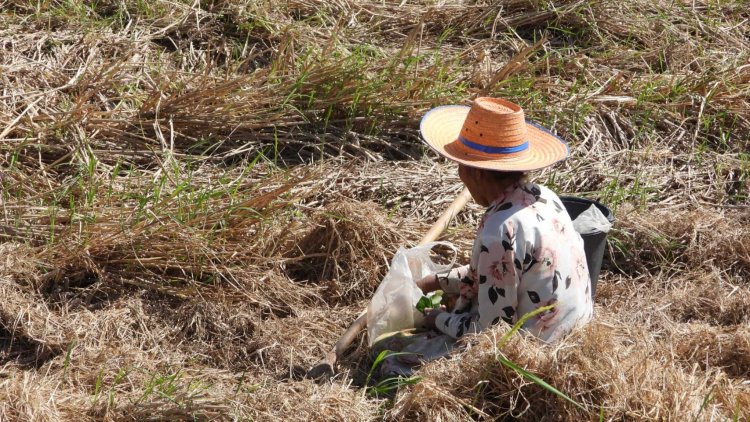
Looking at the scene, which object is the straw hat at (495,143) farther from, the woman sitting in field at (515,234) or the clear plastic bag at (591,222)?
the clear plastic bag at (591,222)

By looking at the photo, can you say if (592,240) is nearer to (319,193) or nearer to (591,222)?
(591,222)

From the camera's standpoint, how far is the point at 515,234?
10.4ft

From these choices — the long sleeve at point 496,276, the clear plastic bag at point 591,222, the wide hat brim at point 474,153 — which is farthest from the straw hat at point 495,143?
the clear plastic bag at point 591,222

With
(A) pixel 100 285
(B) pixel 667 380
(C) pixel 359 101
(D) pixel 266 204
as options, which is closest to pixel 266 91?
(C) pixel 359 101

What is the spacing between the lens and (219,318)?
379 centimetres

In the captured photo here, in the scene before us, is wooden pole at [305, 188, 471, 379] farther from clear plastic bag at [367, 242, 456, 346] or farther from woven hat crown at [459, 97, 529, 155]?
woven hat crown at [459, 97, 529, 155]

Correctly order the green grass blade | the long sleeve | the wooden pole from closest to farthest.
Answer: the green grass blade, the long sleeve, the wooden pole

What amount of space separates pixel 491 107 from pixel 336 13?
2584mm

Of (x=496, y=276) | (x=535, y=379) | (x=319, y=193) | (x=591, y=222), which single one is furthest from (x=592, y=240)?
(x=319, y=193)

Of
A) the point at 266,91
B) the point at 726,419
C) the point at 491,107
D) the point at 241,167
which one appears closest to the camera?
the point at 726,419

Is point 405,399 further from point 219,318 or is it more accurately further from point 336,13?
point 336,13

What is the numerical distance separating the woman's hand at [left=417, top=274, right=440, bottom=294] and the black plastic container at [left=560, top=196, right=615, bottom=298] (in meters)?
0.57

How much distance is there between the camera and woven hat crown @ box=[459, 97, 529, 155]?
324cm

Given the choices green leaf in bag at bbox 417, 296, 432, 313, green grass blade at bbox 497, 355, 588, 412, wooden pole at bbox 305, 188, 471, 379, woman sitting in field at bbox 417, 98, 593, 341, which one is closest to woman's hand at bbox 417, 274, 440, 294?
green leaf in bag at bbox 417, 296, 432, 313
